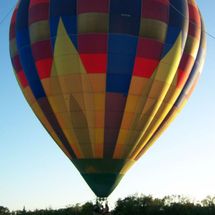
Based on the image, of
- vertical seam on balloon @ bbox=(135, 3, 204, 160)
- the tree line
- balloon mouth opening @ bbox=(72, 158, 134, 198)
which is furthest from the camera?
the tree line

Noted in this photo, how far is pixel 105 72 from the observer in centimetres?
1905

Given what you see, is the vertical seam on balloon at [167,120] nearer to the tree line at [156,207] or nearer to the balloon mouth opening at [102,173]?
the balloon mouth opening at [102,173]

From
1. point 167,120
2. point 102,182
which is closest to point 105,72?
point 167,120

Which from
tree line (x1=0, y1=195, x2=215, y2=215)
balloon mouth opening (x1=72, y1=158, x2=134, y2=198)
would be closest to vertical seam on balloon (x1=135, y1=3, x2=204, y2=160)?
balloon mouth opening (x1=72, y1=158, x2=134, y2=198)

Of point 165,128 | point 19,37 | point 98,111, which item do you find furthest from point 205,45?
point 19,37

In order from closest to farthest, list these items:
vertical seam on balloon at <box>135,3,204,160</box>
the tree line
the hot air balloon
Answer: the hot air balloon < vertical seam on balloon at <box>135,3,204,160</box> < the tree line

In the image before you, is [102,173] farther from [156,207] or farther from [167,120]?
[156,207]

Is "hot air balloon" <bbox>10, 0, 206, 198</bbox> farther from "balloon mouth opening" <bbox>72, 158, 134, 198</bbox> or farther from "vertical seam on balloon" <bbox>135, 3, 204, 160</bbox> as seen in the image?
"vertical seam on balloon" <bbox>135, 3, 204, 160</bbox>

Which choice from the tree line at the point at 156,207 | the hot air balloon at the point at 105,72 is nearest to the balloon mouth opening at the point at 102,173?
the hot air balloon at the point at 105,72

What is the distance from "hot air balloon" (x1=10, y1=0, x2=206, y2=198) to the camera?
19047 millimetres

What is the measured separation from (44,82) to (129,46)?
3.82 meters

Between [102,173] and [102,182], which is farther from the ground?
[102,173]

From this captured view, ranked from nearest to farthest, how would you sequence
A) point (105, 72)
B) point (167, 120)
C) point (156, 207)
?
1. point (105, 72)
2. point (167, 120)
3. point (156, 207)

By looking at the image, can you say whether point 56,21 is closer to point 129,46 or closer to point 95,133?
point 129,46
